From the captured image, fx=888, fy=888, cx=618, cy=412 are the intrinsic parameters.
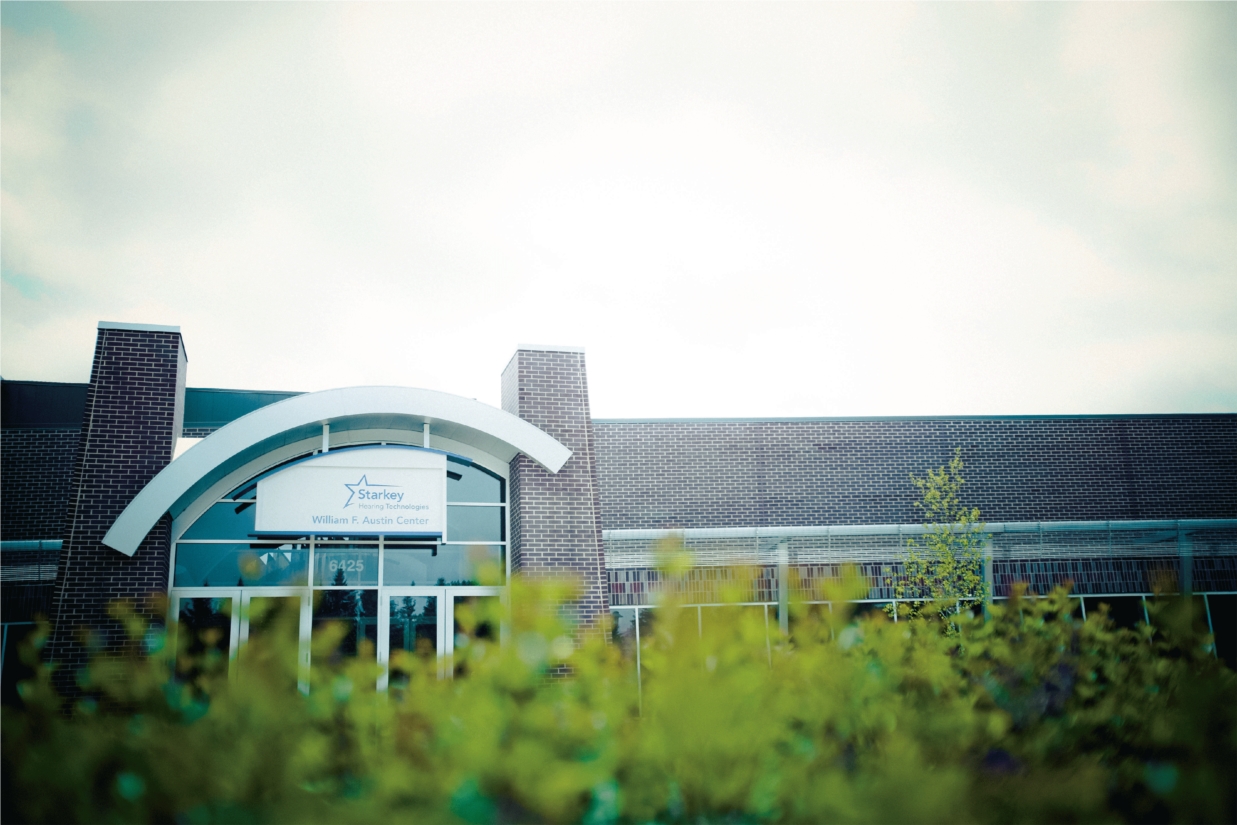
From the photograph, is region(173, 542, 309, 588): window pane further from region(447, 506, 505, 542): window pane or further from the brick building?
region(447, 506, 505, 542): window pane

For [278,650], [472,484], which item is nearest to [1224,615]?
[472,484]

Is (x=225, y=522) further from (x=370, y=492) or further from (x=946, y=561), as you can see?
(x=946, y=561)

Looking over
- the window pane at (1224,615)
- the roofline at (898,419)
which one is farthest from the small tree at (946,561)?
the window pane at (1224,615)

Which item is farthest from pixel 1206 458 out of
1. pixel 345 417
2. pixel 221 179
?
pixel 221 179

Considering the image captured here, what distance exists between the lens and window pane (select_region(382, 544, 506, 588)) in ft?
47.5

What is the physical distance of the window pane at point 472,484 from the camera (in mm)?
15094

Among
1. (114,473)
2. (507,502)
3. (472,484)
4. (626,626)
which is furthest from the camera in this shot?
(626,626)

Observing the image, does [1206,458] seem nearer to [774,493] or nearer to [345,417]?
[774,493]

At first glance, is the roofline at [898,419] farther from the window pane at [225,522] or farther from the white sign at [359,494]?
the window pane at [225,522]

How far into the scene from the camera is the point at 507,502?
1531 cm

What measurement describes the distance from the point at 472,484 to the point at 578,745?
12.7m

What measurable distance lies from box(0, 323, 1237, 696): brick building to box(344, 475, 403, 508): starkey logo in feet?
0.11

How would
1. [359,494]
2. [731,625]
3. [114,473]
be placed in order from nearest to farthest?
[731,625], [114,473], [359,494]

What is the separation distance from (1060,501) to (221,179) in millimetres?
20919
